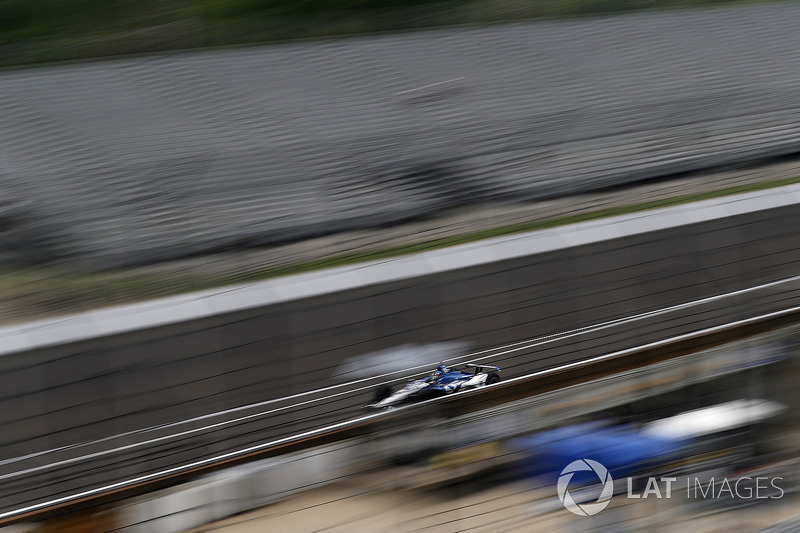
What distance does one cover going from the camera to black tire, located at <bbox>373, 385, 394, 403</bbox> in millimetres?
1908

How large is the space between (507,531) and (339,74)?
312 cm

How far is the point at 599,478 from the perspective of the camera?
0.59 metres

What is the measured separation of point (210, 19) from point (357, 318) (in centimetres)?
177

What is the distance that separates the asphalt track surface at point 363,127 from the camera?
102 inches

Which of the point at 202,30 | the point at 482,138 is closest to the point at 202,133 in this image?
the point at 202,30

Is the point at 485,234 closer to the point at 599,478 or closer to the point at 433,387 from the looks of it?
the point at 433,387

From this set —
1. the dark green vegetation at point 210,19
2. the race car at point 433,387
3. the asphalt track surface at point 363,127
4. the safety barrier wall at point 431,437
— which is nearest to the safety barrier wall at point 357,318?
the race car at point 433,387

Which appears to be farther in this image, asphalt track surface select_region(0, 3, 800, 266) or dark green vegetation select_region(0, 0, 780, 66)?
dark green vegetation select_region(0, 0, 780, 66)

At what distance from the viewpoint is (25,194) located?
8.18ft

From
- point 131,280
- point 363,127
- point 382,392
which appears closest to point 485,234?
point 382,392

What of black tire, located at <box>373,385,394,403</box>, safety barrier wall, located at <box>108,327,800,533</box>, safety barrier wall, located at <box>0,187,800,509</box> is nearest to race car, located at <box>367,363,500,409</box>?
black tire, located at <box>373,385,394,403</box>

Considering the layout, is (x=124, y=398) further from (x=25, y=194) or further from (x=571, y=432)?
(x=571, y=432)

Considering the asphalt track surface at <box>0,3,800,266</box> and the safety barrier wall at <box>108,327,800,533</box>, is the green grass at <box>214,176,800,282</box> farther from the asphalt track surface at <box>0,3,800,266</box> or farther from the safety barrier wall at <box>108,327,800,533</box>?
the safety barrier wall at <box>108,327,800,533</box>

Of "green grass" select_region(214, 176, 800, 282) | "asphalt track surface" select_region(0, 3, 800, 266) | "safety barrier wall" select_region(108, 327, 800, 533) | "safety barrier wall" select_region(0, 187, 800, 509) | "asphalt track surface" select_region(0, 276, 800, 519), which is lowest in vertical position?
"asphalt track surface" select_region(0, 276, 800, 519)
